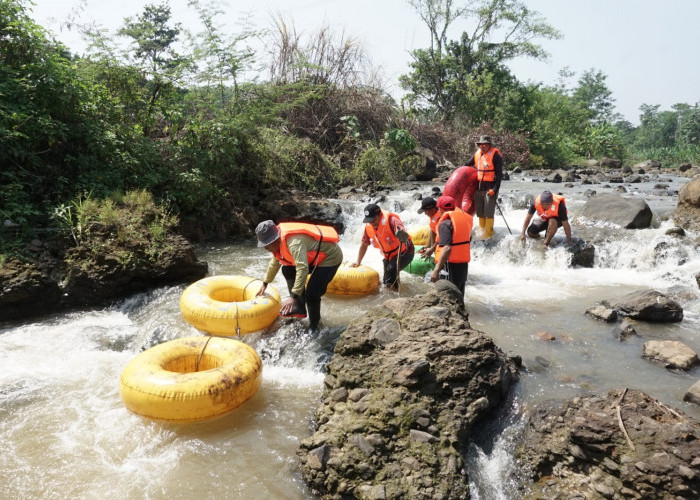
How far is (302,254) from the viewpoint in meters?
4.76

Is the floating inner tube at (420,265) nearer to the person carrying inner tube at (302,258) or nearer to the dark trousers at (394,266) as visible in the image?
the dark trousers at (394,266)

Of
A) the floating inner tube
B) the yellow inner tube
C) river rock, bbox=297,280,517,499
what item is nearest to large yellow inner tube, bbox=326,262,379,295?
the floating inner tube

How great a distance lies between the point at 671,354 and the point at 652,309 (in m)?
1.26

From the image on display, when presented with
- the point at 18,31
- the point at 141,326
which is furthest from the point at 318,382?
the point at 18,31

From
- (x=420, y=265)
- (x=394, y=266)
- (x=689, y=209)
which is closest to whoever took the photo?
(x=394, y=266)

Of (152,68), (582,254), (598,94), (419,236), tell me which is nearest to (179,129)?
(152,68)

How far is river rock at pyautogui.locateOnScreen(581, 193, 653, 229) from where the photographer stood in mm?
9242

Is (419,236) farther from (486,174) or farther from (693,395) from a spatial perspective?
(693,395)

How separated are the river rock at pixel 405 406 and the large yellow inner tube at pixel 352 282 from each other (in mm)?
2218

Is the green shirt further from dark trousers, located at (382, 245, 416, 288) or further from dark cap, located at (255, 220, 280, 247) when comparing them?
dark trousers, located at (382, 245, 416, 288)

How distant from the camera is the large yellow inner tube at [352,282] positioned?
663cm

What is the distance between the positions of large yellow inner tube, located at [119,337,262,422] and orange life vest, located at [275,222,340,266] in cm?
118

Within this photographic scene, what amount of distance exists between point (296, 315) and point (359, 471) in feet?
7.58

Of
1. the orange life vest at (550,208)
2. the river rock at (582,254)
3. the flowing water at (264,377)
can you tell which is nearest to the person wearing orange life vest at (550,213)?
the orange life vest at (550,208)
